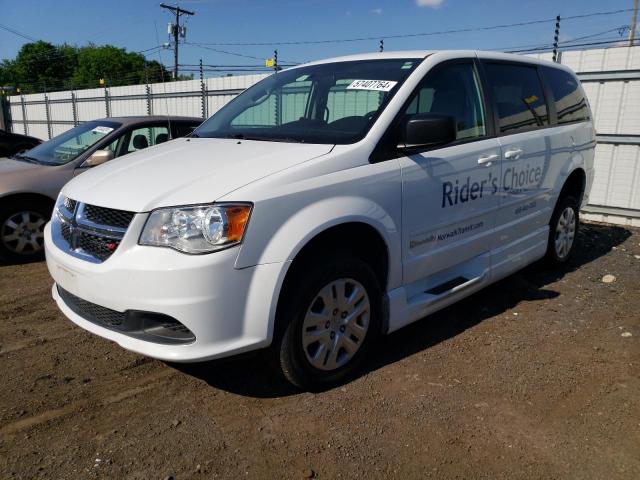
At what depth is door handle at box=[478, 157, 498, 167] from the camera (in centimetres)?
373

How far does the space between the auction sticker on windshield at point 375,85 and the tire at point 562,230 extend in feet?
8.01

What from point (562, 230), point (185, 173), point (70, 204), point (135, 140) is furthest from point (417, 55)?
point (135, 140)

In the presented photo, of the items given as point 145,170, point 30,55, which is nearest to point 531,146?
point 145,170

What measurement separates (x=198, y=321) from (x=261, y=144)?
122 cm

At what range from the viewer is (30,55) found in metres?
75.6

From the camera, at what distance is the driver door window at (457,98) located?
3.52 meters

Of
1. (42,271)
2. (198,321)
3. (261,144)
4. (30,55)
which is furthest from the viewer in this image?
(30,55)

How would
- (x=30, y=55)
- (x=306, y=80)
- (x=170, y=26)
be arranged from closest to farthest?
(x=306, y=80) < (x=170, y=26) < (x=30, y=55)

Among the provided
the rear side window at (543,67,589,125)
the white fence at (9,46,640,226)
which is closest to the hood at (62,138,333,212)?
the rear side window at (543,67,589,125)

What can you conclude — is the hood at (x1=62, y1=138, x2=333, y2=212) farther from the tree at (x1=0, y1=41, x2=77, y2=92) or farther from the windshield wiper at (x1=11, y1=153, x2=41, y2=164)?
the tree at (x1=0, y1=41, x2=77, y2=92)

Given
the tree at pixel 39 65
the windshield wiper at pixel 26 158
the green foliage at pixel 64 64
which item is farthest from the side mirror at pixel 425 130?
the tree at pixel 39 65

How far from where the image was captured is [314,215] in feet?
9.04

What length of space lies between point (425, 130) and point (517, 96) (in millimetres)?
1669

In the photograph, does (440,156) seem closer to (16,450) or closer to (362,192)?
(362,192)
